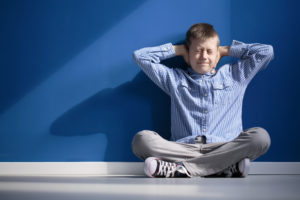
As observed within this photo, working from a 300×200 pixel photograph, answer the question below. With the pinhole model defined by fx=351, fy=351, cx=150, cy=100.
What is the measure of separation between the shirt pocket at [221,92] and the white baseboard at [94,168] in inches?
15.1

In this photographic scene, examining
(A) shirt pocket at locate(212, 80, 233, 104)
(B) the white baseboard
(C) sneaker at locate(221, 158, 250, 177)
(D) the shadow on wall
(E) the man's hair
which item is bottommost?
(B) the white baseboard

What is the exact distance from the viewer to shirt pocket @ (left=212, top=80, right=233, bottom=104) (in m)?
1.79

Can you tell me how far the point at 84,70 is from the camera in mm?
1938

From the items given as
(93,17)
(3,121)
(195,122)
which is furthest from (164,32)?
(3,121)

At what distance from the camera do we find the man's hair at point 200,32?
5.90 ft

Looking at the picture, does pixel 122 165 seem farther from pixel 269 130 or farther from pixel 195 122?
pixel 269 130

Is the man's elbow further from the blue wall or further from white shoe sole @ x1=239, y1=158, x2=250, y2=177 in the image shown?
white shoe sole @ x1=239, y1=158, x2=250, y2=177

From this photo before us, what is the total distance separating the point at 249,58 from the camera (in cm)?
182

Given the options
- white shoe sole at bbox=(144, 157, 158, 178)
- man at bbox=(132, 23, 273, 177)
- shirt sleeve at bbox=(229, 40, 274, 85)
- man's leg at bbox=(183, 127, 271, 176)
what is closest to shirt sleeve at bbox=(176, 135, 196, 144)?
man at bbox=(132, 23, 273, 177)

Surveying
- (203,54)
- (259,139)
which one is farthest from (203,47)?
(259,139)

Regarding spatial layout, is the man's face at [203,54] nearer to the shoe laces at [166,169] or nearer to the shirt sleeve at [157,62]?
the shirt sleeve at [157,62]

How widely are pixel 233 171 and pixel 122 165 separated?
0.59 metres

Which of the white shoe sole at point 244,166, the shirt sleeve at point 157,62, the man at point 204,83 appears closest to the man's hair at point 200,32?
the man at point 204,83

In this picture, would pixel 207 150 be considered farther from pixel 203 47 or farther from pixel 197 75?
pixel 203 47
